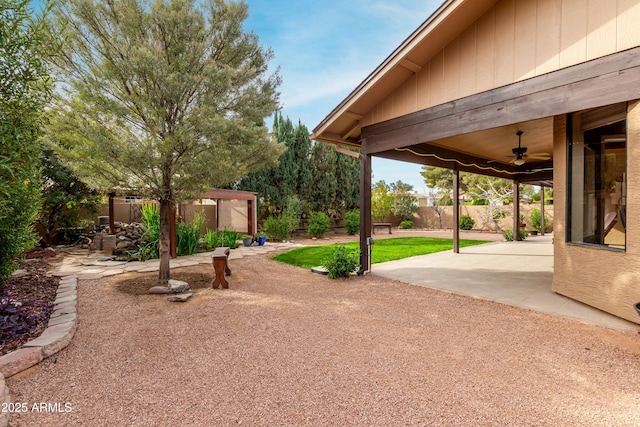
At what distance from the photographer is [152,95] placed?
4422 mm

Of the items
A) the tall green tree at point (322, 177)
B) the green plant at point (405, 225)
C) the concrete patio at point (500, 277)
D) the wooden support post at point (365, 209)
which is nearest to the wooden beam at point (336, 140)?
the wooden support post at point (365, 209)

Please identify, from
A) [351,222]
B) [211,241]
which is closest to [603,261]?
[211,241]

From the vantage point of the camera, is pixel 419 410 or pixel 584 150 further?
pixel 584 150

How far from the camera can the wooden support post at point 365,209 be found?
5852 mm

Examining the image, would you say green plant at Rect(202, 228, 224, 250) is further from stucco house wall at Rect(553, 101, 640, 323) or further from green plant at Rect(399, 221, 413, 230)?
green plant at Rect(399, 221, 413, 230)

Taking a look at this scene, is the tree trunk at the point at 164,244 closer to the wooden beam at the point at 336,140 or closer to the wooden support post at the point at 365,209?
the wooden beam at the point at 336,140

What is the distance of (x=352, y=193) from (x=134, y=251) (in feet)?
37.7

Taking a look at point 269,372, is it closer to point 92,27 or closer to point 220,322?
point 220,322

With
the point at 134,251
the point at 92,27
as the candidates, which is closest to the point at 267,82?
the point at 92,27

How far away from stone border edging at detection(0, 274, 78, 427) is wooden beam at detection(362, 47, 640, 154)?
510 centimetres

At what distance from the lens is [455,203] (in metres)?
9.39

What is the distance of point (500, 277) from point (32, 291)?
7.61 metres

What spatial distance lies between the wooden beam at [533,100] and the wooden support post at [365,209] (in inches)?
26.5

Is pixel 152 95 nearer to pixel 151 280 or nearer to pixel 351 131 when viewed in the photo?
pixel 151 280
